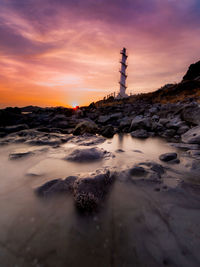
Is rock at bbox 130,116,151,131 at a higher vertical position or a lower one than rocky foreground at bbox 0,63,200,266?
higher

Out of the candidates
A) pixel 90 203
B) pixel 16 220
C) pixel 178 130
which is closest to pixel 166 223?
pixel 90 203

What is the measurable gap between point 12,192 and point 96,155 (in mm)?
1979

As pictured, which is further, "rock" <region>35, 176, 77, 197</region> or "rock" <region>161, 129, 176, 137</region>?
"rock" <region>161, 129, 176, 137</region>

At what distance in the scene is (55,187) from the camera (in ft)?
6.89

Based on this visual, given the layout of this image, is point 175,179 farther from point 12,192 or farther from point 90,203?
point 12,192

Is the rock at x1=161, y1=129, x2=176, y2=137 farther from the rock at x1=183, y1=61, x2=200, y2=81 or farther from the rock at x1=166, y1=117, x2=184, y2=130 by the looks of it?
the rock at x1=183, y1=61, x2=200, y2=81

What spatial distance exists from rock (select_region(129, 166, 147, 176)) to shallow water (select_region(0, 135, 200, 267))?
0.41m

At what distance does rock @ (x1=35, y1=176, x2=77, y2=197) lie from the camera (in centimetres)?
201

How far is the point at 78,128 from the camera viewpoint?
763 centimetres

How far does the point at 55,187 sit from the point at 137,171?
63.1 inches

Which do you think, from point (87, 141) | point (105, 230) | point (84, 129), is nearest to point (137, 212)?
point (105, 230)

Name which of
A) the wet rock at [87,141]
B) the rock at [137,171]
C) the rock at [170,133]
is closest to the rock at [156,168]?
the rock at [137,171]

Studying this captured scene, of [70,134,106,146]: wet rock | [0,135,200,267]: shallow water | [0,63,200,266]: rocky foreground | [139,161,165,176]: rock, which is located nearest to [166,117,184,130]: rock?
[70,134,106,146]: wet rock

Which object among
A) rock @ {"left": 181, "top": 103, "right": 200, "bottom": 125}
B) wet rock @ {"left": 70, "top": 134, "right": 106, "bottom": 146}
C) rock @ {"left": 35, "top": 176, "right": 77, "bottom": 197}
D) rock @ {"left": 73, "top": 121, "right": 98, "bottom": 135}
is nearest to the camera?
rock @ {"left": 35, "top": 176, "right": 77, "bottom": 197}
